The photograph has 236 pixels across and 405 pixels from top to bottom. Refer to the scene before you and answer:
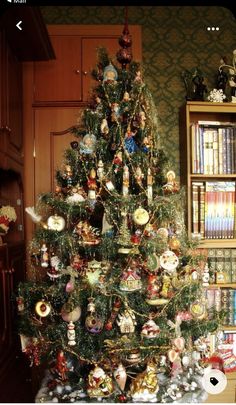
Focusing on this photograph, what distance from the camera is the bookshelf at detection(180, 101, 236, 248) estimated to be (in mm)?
2453

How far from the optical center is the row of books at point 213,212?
8.07ft

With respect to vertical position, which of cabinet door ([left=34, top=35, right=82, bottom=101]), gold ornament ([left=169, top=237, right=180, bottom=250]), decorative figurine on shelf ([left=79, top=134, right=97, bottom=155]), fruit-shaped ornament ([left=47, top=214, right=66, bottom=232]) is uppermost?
cabinet door ([left=34, top=35, right=82, bottom=101])

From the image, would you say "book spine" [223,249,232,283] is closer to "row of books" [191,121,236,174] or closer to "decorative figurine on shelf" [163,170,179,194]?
"row of books" [191,121,236,174]

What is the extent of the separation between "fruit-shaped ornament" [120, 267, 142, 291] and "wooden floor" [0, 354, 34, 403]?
2.59 feet

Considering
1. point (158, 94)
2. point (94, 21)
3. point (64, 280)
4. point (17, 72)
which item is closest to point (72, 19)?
point (94, 21)

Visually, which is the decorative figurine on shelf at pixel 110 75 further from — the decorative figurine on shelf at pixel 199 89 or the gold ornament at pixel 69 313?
the gold ornament at pixel 69 313

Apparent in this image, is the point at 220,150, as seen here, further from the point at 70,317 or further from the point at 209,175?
the point at 70,317

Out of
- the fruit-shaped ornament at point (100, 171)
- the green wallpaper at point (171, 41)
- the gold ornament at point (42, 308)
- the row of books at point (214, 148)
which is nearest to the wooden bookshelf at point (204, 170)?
the row of books at point (214, 148)

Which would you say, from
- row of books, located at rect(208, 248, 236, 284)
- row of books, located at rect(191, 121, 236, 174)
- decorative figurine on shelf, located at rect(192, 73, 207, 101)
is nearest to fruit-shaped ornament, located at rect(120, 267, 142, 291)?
row of books, located at rect(208, 248, 236, 284)

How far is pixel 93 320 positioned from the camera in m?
1.69

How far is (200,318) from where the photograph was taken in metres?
1.84

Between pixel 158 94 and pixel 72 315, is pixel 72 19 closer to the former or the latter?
pixel 158 94

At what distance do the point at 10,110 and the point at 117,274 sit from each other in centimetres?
114

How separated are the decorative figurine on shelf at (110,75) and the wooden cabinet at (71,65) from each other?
84 centimetres
